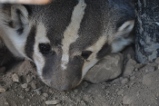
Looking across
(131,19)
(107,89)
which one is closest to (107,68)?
(107,89)

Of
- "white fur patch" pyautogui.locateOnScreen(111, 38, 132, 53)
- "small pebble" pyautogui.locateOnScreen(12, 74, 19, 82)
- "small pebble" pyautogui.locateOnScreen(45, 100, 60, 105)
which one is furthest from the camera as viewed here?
"white fur patch" pyautogui.locateOnScreen(111, 38, 132, 53)

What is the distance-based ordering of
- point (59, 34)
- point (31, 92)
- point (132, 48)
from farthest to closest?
point (132, 48), point (31, 92), point (59, 34)

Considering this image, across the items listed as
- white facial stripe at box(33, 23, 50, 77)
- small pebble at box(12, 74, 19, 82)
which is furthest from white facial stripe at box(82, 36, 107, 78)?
small pebble at box(12, 74, 19, 82)

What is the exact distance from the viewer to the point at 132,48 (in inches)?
114

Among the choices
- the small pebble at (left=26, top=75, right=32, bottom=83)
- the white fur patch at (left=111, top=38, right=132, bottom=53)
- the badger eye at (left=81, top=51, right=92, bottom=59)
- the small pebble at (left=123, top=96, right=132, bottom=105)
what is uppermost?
the badger eye at (left=81, top=51, right=92, bottom=59)

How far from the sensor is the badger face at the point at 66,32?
2.50 metres

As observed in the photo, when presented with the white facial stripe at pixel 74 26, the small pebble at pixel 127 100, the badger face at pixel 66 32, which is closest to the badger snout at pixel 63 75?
the badger face at pixel 66 32

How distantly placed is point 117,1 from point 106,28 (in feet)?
0.60

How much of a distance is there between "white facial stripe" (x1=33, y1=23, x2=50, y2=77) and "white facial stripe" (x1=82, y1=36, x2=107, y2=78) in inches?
9.1

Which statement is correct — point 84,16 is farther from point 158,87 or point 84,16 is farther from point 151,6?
point 158,87

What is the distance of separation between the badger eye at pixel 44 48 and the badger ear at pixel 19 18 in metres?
0.16

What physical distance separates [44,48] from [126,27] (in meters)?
0.49

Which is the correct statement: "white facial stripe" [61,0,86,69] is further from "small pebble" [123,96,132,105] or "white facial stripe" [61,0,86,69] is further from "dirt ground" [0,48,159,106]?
"small pebble" [123,96,132,105]

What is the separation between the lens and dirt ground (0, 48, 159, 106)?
2.55 metres
